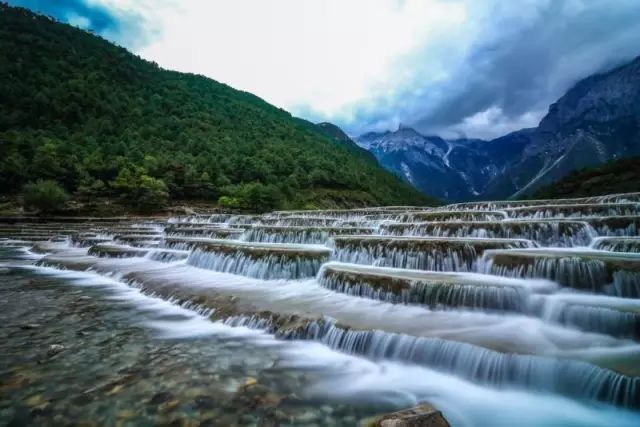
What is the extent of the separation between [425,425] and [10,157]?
5778 centimetres

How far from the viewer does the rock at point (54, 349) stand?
18.7 feet

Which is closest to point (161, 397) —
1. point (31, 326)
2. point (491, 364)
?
point (491, 364)

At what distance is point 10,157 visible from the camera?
44.5 metres

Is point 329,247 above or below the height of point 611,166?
below

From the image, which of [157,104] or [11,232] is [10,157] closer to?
[11,232]

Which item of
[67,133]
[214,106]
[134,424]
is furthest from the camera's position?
[214,106]

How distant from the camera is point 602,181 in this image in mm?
54625

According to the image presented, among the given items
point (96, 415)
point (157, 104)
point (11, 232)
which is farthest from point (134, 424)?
point (157, 104)

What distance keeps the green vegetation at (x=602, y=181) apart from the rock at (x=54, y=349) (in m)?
59.8

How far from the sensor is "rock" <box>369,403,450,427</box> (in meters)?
3.46

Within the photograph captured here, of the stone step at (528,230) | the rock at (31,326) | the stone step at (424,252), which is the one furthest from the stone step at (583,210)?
the rock at (31,326)

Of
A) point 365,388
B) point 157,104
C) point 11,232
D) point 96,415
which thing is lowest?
point 11,232

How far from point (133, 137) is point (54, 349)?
263ft

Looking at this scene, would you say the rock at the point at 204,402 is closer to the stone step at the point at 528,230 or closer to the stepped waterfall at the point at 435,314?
the stepped waterfall at the point at 435,314
